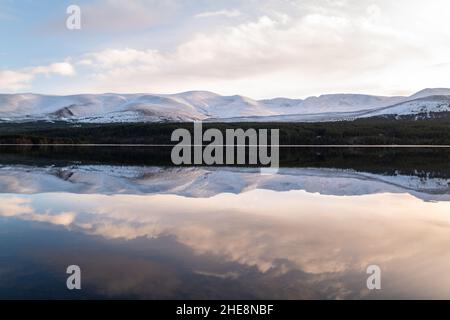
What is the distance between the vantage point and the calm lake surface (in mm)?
6664

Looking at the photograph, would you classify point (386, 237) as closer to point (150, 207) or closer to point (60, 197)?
point (150, 207)

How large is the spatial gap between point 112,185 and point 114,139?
63158mm

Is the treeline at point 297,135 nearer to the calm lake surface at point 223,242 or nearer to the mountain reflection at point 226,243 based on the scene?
the calm lake surface at point 223,242

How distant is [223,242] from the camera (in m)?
9.22

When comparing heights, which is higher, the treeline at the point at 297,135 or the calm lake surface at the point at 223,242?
the treeline at the point at 297,135

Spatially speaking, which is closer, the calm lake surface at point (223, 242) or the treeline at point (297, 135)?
the calm lake surface at point (223, 242)

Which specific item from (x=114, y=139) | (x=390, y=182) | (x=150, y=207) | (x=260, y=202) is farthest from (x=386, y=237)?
(x=114, y=139)

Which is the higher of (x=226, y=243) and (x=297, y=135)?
(x=297, y=135)

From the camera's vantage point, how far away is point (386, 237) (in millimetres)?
9844

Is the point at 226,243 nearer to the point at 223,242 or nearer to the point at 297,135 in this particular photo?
the point at 223,242

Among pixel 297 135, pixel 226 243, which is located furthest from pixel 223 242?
pixel 297 135

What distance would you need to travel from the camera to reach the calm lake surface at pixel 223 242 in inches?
262

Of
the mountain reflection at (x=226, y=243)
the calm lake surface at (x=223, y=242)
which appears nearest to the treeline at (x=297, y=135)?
the calm lake surface at (x=223, y=242)

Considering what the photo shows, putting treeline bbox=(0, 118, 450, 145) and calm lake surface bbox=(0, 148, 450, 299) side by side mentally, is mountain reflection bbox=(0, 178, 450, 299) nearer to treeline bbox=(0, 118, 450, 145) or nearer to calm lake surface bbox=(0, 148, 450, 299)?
calm lake surface bbox=(0, 148, 450, 299)
